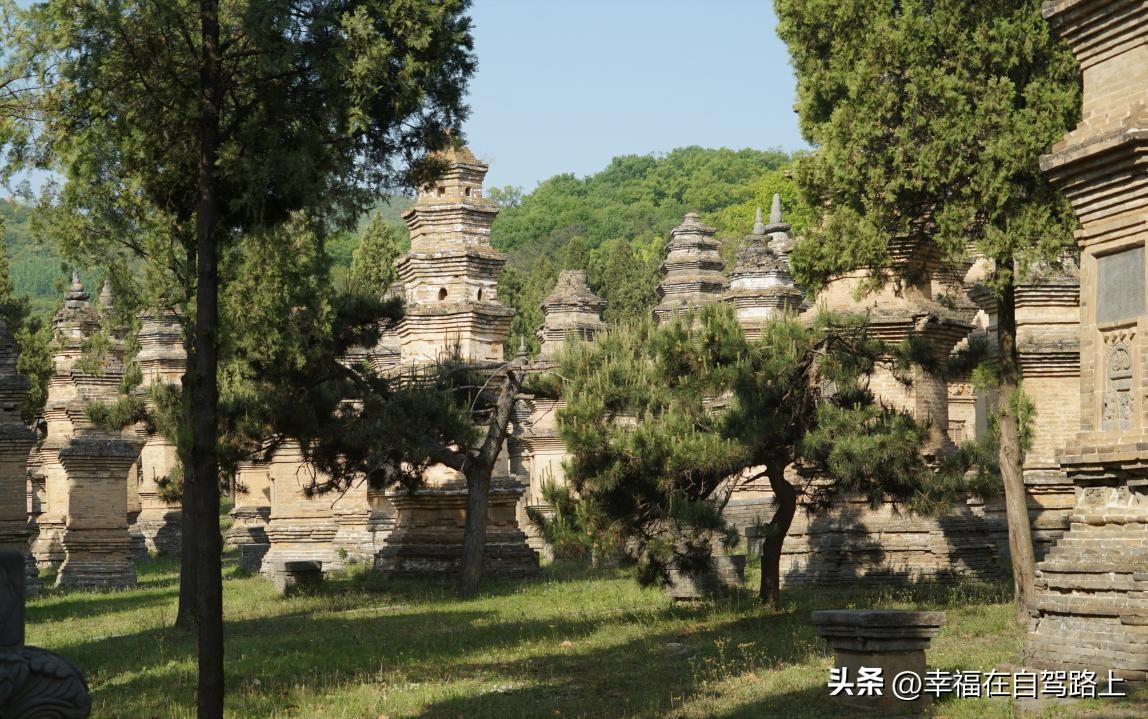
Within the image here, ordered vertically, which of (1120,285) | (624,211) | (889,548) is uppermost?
(624,211)

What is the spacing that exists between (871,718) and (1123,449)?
2861 millimetres

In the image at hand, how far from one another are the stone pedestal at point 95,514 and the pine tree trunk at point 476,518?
Result: 910 centimetres

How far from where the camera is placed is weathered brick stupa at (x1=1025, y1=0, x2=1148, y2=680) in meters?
11.1

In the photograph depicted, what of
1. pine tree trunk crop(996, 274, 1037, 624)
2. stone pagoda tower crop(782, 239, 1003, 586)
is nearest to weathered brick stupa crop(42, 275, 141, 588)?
stone pagoda tower crop(782, 239, 1003, 586)

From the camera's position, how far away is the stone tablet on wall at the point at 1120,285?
446 inches

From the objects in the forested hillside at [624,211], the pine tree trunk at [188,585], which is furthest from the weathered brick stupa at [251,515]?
the forested hillside at [624,211]

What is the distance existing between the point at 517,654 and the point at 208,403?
5455 millimetres

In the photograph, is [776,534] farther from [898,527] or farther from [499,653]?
[499,653]

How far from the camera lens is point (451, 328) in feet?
82.9

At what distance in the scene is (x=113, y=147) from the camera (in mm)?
13383

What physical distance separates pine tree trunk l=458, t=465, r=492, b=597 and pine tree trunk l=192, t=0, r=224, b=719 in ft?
38.2

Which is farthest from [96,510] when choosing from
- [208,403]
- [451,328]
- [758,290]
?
[208,403]

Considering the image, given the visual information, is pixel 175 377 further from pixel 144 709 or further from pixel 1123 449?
pixel 1123 449

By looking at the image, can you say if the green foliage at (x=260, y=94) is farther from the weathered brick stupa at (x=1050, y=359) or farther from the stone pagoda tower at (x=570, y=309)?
the stone pagoda tower at (x=570, y=309)
